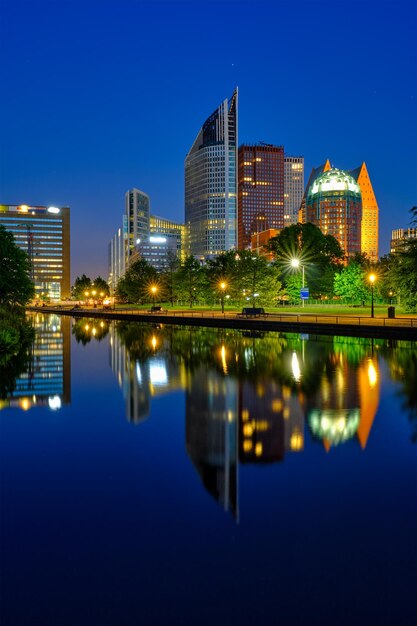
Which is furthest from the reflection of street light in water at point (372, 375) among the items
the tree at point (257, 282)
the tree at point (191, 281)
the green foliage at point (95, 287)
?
the green foliage at point (95, 287)

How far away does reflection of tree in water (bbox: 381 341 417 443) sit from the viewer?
14742 mm

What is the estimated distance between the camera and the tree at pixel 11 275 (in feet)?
168

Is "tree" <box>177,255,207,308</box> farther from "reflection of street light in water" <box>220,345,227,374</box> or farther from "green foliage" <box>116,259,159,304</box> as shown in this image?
"reflection of street light in water" <box>220,345,227,374</box>

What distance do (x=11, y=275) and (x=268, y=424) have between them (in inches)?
1776

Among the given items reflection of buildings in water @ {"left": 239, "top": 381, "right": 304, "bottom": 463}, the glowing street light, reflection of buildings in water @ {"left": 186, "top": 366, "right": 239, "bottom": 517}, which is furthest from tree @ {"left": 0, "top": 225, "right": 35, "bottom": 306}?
the glowing street light

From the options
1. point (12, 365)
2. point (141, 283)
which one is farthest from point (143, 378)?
point (141, 283)

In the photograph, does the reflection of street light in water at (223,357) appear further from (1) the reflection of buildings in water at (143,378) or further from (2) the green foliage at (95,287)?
(2) the green foliage at (95,287)

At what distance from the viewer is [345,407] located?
15.0 m

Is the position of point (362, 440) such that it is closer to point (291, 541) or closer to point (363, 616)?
point (291, 541)

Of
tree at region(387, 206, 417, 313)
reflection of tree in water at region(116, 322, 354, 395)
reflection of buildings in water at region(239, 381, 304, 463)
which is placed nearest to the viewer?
reflection of buildings in water at region(239, 381, 304, 463)

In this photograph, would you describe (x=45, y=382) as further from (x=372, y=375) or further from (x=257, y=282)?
(x=257, y=282)

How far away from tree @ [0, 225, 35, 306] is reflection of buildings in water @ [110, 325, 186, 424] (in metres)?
25.3

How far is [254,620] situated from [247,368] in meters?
17.2

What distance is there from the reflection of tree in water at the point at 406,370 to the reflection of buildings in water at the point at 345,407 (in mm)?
816
